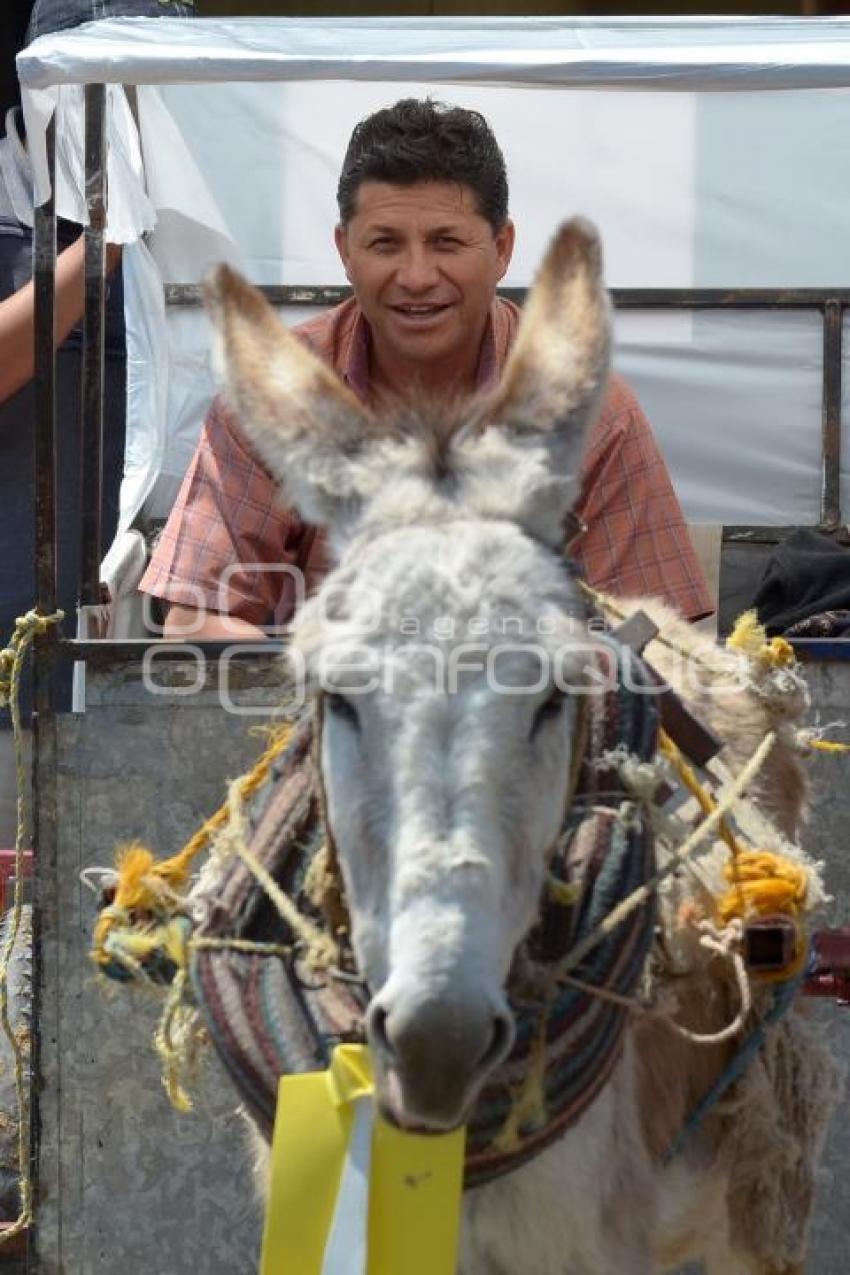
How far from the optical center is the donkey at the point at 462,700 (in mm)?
2250

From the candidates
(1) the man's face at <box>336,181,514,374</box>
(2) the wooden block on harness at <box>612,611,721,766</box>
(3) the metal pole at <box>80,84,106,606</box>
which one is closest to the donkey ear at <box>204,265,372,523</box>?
A: (2) the wooden block on harness at <box>612,611,721,766</box>

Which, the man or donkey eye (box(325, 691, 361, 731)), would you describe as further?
the man

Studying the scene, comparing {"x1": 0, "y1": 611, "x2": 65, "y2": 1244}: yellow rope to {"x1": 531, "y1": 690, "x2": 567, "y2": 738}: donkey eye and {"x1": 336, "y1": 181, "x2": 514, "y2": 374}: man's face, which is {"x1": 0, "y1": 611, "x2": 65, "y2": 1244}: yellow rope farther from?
{"x1": 531, "y1": 690, "x2": 567, "y2": 738}: donkey eye

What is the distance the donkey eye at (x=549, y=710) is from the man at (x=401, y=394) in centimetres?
156

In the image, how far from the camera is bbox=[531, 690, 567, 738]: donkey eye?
245 centimetres

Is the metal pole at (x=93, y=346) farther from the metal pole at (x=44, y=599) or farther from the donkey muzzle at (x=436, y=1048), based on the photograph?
the donkey muzzle at (x=436, y=1048)

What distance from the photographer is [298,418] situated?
8.66 ft

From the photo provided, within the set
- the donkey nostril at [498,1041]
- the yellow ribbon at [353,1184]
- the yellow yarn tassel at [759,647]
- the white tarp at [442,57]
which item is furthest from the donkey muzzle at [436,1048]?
the white tarp at [442,57]

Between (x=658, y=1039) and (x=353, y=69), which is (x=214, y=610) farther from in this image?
(x=658, y=1039)

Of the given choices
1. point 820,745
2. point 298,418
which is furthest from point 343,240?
point 298,418

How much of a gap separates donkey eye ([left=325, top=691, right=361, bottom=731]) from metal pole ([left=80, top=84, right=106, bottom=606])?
1549 millimetres

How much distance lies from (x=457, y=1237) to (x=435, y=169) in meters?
2.32

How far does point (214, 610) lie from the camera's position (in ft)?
13.2

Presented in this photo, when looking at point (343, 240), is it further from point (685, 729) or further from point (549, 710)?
point (549, 710)
